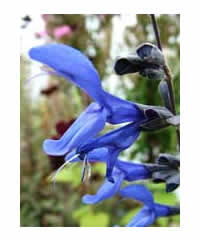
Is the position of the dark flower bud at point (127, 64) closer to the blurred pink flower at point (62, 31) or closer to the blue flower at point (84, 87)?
the blue flower at point (84, 87)

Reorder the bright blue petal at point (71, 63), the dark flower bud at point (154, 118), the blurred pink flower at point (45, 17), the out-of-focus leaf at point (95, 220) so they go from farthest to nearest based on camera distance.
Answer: the blurred pink flower at point (45, 17) < the out-of-focus leaf at point (95, 220) < the dark flower bud at point (154, 118) < the bright blue petal at point (71, 63)

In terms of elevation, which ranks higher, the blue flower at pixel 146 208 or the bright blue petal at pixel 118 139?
the bright blue petal at pixel 118 139

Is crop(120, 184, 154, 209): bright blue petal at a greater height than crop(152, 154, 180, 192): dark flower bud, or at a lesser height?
lesser

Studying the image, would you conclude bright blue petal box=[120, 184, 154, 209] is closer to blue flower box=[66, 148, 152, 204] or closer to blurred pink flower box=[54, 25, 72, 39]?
blue flower box=[66, 148, 152, 204]

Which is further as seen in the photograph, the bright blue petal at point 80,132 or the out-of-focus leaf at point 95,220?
the out-of-focus leaf at point 95,220

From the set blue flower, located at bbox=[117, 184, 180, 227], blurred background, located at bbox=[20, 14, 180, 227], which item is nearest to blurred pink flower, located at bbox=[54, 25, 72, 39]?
blurred background, located at bbox=[20, 14, 180, 227]

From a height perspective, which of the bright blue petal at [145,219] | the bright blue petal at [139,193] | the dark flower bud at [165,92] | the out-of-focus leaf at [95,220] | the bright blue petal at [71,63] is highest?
the bright blue petal at [71,63]

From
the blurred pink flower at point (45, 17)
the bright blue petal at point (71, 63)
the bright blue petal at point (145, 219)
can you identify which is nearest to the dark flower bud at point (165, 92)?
the bright blue petal at point (71, 63)

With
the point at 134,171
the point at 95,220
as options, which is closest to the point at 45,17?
the point at 95,220
